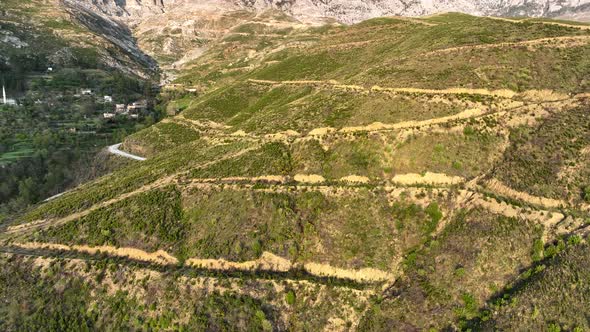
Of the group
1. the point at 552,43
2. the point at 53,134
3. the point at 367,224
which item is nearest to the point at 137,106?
the point at 53,134

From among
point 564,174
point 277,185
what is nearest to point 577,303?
point 564,174

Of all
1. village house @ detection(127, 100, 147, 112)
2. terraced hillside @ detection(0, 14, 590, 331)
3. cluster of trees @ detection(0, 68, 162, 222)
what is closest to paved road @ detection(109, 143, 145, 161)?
cluster of trees @ detection(0, 68, 162, 222)

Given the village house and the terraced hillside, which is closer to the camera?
the terraced hillside

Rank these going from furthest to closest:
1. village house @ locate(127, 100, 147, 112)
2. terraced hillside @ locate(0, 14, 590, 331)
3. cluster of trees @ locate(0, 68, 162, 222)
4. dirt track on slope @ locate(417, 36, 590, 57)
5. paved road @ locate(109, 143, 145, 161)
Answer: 1. village house @ locate(127, 100, 147, 112)
2. cluster of trees @ locate(0, 68, 162, 222)
3. paved road @ locate(109, 143, 145, 161)
4. dirt track on slope @ locate(417, 36, 590, 57)
5. terraced hillside @ locate(0, 14, 590, 331)

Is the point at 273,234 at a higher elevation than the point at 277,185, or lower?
lower

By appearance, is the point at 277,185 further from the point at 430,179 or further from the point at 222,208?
the point at 430,179

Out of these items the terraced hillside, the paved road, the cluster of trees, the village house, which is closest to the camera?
the terraced hillside

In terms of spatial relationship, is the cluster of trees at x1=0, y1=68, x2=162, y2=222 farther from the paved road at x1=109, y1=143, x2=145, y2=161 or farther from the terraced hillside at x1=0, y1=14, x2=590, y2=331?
the terraced hillside at x1=0, y1=14, x2=590, y2=331

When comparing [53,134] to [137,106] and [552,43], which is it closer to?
[137,106]
